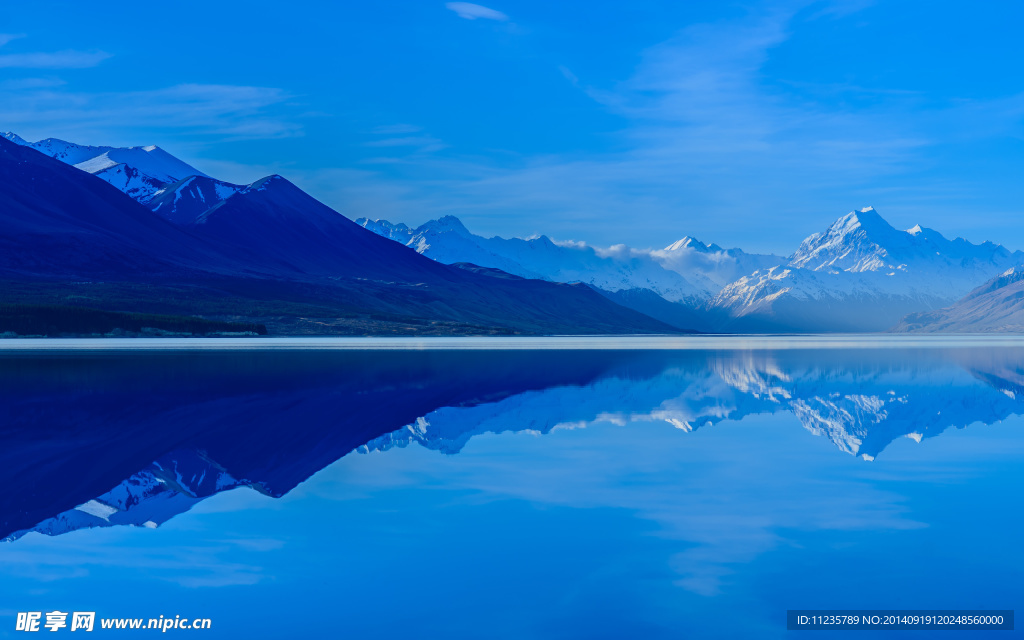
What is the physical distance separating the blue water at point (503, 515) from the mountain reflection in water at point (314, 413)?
0.57 feet

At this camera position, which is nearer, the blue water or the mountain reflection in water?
the blue water

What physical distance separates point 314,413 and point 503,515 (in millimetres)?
17496

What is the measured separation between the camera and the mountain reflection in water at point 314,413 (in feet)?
69.2

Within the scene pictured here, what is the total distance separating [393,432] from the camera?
30.2 metres

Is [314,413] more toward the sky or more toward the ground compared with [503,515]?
more toward the sky

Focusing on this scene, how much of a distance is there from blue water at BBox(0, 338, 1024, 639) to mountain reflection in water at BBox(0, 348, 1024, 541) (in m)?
0.17

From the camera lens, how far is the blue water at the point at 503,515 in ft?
42.7

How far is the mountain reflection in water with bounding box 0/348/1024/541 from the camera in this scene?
21.1m

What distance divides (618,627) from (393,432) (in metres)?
18.8

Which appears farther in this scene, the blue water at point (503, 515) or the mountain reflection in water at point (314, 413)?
the mountain reflection in water at point (314, 413)

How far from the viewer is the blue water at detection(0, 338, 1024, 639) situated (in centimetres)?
1302

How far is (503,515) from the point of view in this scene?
728 inches

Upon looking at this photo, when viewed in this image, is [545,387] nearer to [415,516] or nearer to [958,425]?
[958,425]

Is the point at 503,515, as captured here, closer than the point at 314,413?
Yes
